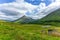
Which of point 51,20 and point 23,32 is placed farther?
point 51,20

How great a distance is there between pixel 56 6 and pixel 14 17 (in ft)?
5.40

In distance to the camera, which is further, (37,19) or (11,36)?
(37,19)

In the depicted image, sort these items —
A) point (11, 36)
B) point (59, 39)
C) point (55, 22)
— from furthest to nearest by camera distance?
1. point (55, 22)
2. point (59, 39)
3. point (11, 36)

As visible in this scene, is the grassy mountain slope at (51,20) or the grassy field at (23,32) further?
the grassy mountain slope at (51,20)

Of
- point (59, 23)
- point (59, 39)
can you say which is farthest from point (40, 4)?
point (59, 39)

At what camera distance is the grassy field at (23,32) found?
6.74 m

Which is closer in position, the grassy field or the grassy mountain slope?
the grassy field

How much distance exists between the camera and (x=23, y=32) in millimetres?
7027

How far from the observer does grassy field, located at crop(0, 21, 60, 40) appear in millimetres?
6738

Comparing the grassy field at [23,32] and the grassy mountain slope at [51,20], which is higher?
the grassy mountain slope at [51,20]

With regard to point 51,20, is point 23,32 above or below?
below

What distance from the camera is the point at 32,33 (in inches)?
284

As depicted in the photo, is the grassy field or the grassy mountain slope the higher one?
the grassy mountain slope

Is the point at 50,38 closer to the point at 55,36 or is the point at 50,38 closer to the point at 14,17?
the point at 55,36
